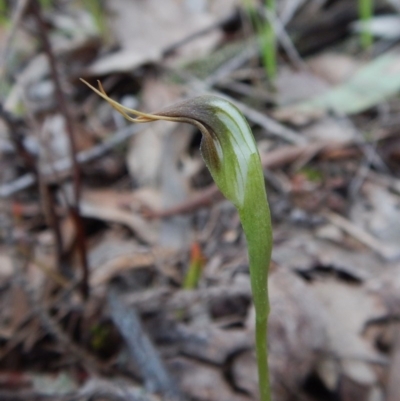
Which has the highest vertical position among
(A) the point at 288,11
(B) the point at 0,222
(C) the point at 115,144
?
(A) the point at 288,11

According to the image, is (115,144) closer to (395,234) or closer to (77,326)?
(77,326)

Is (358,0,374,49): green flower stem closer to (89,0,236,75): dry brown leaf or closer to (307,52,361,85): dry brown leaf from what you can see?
(307,52,361,85): dry brown leaf

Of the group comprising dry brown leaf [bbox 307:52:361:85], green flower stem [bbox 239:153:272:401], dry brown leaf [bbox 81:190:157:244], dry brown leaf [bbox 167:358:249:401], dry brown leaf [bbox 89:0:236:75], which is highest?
dry brown leaf [bbox 89:0:236:75]

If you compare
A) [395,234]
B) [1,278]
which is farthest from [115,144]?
[395,234]

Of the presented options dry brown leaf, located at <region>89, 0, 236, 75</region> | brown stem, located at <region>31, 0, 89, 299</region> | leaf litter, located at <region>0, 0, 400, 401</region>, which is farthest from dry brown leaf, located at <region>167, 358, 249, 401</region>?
dry brown leaf, located at <region>89, 0, 236, 75</region>

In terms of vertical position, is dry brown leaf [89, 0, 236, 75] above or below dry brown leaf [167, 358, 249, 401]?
above
